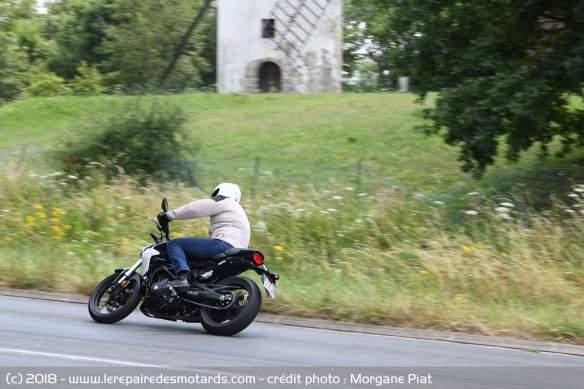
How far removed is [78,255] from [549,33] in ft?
36.9

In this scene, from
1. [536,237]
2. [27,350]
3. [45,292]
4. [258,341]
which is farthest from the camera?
[536,237]

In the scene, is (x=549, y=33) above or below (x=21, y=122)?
above

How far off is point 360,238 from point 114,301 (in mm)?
7661

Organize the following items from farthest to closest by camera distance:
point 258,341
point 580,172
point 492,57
A: point 492,57, point 580,172, point 258,341

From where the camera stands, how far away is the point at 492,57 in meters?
20.5

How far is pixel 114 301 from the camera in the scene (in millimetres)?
11523

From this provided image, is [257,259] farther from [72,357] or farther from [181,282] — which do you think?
[72,357]

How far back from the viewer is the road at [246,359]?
319 inches

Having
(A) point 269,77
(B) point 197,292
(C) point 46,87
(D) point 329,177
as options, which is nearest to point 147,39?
(A) point 269,77

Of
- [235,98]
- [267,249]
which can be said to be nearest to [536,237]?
[267,249]

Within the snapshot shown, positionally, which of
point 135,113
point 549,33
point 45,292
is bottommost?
point 45,292

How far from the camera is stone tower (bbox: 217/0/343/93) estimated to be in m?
51.8

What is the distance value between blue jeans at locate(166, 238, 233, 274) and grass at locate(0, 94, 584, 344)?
2545 mm
